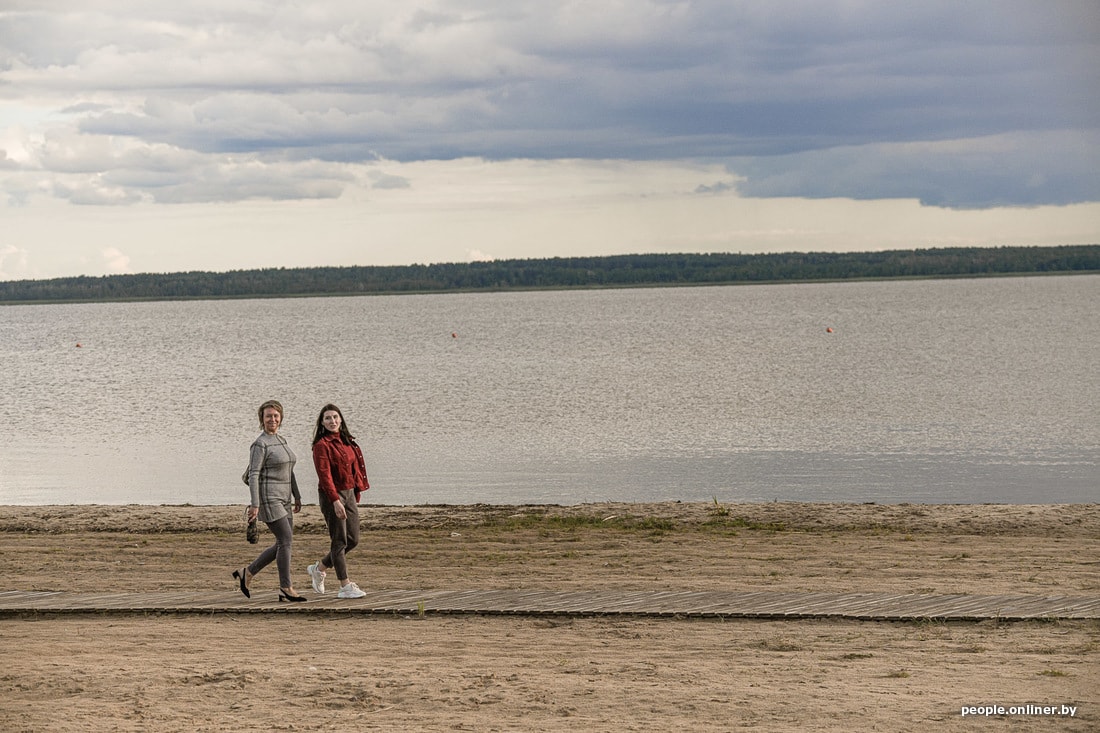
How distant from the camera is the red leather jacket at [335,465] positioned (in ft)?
33.0

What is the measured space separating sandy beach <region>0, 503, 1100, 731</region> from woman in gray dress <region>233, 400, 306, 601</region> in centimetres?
52

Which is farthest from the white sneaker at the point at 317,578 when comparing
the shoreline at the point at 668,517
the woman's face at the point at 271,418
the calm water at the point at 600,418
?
the calm water at the point at 600,418

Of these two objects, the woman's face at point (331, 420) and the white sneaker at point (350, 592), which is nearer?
the woman's face at point (331, 420)

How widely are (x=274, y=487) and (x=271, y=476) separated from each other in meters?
0.10

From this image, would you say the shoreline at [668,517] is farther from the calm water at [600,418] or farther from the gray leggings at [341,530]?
the gray leggings at [341,530]

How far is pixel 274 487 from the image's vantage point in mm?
10102

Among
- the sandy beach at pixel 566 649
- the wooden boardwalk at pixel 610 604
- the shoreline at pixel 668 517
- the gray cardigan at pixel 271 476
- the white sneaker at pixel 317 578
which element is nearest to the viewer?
the sandy beach at pixel 566 649

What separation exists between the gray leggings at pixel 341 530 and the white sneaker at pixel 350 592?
0.07 metres

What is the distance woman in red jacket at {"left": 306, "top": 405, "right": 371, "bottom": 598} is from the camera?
10.1m

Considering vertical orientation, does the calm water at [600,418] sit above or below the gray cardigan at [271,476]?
below

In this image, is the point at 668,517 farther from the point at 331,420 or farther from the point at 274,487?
the point at 274,487

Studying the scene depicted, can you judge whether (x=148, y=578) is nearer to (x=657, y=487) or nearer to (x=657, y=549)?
(x=657, y=549)

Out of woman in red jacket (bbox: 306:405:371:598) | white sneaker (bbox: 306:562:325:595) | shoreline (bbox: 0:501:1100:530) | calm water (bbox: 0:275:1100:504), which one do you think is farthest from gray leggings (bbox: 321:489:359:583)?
calm water (bbox: 0:275:1100:504)

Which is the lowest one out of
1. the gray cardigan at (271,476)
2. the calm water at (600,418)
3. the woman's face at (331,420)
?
the calm water at (600,418)
